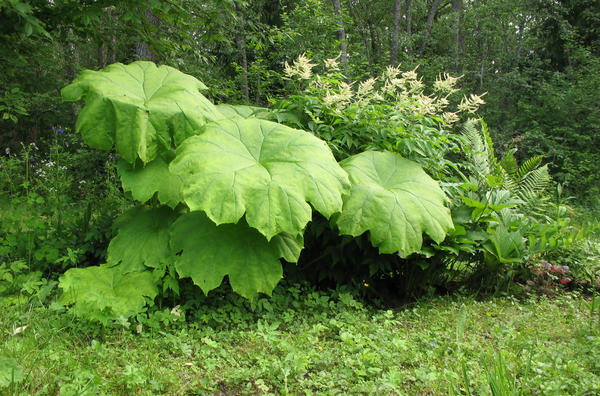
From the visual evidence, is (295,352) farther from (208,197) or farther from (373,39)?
(373,39)

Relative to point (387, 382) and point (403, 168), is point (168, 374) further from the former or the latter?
point (403, 168)

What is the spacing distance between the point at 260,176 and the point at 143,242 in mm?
863

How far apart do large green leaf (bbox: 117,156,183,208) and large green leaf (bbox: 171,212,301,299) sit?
0.46 ft

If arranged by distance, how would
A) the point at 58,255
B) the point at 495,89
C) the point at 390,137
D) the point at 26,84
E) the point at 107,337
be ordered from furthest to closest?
the point at 495,89 → the point at 26,84 → the point at 390,137 → the point at 58,255 → the point at 107,337

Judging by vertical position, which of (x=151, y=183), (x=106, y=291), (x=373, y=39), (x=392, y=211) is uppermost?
(x=373, y=39)

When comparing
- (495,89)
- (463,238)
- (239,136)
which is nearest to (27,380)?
(239,136)

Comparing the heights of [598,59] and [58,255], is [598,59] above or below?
above

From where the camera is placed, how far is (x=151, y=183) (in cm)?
221

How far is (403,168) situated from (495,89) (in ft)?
33.8

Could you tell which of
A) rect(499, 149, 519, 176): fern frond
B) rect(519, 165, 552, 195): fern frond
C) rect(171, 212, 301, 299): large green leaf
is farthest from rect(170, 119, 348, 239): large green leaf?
rect(499, 149, 519, 176): fern frond

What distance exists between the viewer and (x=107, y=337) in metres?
1.86

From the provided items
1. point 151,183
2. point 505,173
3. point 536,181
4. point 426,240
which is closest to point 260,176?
point 151,183

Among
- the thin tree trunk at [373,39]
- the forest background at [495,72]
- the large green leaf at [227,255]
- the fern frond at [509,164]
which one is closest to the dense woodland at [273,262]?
the large green leaf at [227,255]

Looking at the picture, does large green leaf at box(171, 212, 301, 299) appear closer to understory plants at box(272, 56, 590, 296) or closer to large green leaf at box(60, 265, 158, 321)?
large green leaf at box(60, 265, 158, 321)
